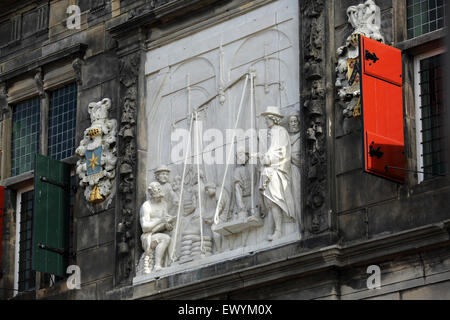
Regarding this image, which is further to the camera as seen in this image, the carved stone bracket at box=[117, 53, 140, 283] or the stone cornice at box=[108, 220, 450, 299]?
the carved stone bracket at box=[117, 53, 140, 283]

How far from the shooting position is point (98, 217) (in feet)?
97.1

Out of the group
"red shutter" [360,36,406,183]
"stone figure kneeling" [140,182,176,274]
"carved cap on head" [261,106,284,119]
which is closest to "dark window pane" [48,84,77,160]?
"stone figure kneeling" [140,182,176,274]

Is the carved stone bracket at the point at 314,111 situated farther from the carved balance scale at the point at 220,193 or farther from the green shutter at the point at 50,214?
the green shutter at the point at 50,214

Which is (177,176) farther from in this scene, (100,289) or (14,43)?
(14,43)

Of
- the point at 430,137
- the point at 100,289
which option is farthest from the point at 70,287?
the point at 430,137

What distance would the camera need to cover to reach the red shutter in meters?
24.8

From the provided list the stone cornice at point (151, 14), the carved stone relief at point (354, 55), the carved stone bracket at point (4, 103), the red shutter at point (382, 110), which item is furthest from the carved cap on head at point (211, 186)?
the carved stone bracket at point (4, 103)

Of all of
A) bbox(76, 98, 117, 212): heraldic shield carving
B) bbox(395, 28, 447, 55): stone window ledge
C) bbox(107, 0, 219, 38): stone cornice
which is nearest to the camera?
bbox(395, 28, 447, 55): stone window ledge

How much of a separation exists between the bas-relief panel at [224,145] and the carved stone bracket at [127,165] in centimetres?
31

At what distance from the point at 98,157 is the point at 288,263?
5.85 metres

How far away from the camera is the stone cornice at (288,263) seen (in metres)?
24.3

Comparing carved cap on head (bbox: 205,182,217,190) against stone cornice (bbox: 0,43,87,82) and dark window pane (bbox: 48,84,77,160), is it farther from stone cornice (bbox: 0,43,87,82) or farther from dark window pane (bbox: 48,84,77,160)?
stone cornice (bbox: 0,43,87,82)

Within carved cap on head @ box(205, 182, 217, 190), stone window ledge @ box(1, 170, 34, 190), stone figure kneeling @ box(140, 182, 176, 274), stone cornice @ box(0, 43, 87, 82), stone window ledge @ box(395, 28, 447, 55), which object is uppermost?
stone cornice @ box(0, 43, 87, 82)

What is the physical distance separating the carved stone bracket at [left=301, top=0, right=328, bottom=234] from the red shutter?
143 centimetres
